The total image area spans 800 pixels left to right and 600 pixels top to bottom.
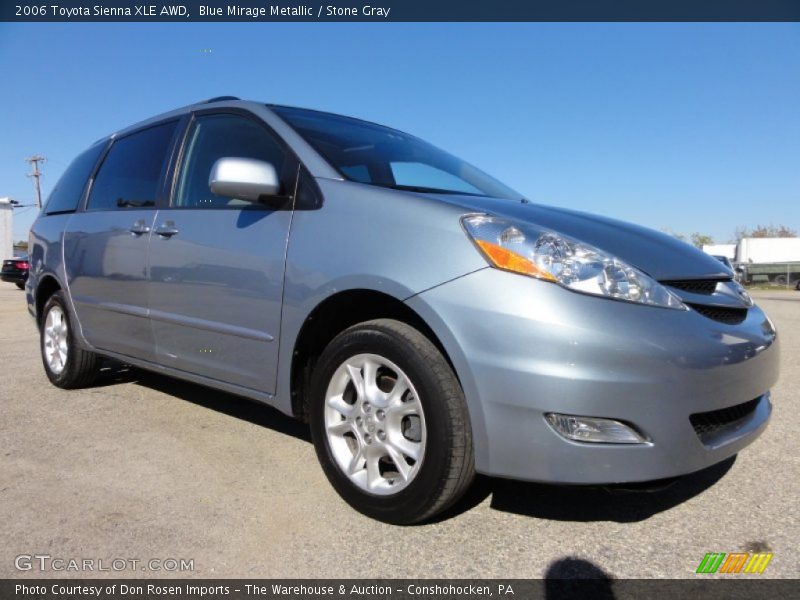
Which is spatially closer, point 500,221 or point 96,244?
point 500,221

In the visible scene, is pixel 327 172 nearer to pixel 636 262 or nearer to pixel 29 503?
pixel 636 262

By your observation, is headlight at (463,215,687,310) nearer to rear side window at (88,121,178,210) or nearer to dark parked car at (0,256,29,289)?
rear side window at (88,121,178,210)

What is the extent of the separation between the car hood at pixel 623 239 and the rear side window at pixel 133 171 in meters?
1.97

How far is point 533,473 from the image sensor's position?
6.24 feet

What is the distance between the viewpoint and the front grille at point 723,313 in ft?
6.86

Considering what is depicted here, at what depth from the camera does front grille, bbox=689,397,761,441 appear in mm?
1967

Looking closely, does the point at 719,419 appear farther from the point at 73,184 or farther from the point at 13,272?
the point at 13,272

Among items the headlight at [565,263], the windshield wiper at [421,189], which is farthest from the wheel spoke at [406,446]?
the windshield wiper at [421,189]

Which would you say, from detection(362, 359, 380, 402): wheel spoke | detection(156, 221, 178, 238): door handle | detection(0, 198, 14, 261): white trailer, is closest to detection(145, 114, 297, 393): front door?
detection(156, 221, 178, 238): door handle

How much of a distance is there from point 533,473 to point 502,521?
45cm

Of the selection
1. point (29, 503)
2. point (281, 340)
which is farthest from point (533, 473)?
point (29, 503)

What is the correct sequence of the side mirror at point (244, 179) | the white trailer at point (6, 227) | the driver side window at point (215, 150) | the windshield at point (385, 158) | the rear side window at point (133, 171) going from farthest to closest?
the white trailer at point (6, 227) < the rear side window at point (133, 171) < the driver side window at point (215, 150) < the windshield at point (385, 158) < the side mirror at point (244, 179)

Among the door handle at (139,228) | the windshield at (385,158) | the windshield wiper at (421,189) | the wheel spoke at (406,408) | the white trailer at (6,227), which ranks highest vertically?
the windshield at (385,158)

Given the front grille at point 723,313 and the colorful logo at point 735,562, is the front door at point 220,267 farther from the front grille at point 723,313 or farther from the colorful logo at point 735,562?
the colorful logo at point 735,562
